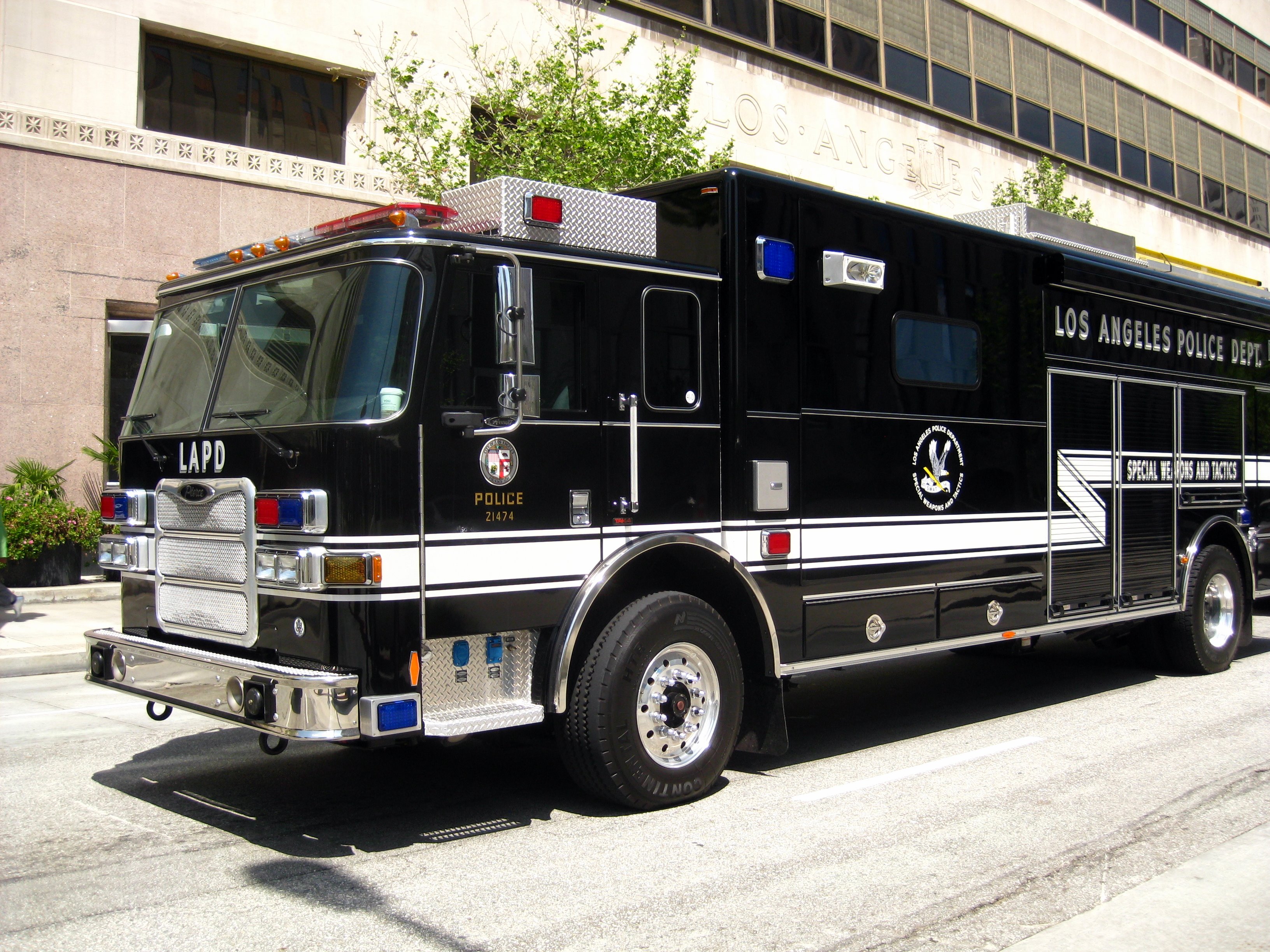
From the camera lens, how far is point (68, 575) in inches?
584

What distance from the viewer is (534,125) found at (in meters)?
14.7

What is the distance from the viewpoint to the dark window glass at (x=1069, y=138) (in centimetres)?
2870

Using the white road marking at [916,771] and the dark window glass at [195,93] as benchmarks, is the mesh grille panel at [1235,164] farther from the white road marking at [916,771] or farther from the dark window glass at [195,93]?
the white road marking at [916,771]

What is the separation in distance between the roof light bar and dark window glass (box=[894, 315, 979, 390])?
2.87 meters

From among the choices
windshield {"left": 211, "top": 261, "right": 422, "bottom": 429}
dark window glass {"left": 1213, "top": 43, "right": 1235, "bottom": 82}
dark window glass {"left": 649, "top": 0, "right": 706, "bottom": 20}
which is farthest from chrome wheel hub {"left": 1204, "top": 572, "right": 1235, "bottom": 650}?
dark window glass {"left": 1213, "top": 43, "right": 1235, "bottom": 82}

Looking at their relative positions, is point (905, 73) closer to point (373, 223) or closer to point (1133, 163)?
point (1133, 163)

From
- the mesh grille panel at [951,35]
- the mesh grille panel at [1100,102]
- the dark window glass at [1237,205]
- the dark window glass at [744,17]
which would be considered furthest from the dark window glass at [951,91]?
the dark window glass at [1237,205]

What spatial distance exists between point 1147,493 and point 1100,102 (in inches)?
953

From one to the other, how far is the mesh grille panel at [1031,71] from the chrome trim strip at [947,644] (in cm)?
2173

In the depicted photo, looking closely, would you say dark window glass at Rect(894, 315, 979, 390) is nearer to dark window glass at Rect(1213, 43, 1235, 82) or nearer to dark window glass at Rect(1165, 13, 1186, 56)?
dark window glass at Rect(1165, 13, 1186, 56)

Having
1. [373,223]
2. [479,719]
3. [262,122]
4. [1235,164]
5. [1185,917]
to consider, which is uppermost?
[1235,164]

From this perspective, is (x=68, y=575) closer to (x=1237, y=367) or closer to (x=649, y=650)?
(x=649, y=650)

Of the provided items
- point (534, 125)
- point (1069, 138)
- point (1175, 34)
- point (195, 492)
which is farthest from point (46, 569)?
point (1175, 34)

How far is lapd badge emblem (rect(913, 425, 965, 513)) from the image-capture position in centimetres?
719
